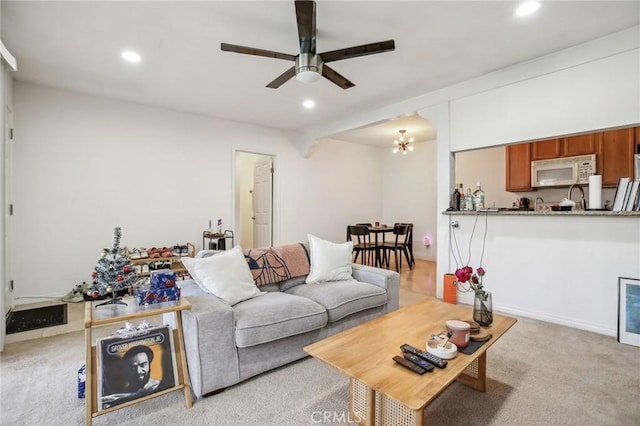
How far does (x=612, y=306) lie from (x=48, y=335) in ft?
16.8

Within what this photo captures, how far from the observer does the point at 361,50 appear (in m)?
2.26

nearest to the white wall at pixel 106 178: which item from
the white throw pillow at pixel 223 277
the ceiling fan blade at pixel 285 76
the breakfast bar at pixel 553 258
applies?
the ceiling fan blade at pixel 285 76

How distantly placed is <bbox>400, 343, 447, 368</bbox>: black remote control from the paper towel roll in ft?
8.49

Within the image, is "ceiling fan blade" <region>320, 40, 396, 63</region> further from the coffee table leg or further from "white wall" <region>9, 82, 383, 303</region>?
"white wall" <region>9, 82, 383, 303</region>

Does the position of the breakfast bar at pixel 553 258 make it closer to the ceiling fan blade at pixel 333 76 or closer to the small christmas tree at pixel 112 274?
the ceiling fan blade at pixel 333 76

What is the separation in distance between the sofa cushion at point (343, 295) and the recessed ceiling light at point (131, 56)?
2700 mm

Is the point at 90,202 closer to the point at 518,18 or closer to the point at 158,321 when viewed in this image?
the point at 158,321

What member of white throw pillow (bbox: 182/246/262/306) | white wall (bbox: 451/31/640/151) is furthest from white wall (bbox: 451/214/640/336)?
white throw pillow (bbox: 182/246/262/306)

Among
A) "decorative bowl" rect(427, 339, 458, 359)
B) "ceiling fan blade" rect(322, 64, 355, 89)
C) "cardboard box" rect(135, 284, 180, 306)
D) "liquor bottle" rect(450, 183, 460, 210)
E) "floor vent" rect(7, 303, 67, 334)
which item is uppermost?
"ceiling fan blade" rect(322, 64, 355, 89)

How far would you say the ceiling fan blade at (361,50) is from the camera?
2.19m

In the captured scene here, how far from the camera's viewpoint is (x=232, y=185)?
17.0ft

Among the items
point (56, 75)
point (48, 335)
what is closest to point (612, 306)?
point (48, 335)

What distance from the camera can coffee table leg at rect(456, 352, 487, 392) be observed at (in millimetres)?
1878

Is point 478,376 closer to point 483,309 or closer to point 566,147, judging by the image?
point 483,309
